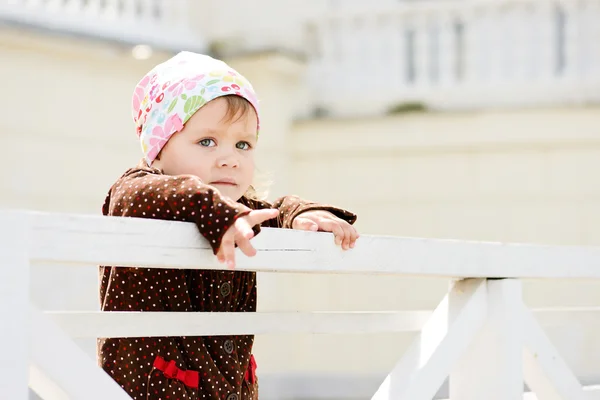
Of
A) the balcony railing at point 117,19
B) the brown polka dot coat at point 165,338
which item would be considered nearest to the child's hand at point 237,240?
the brown polka dot coat at point 165,338

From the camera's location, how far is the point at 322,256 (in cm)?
139

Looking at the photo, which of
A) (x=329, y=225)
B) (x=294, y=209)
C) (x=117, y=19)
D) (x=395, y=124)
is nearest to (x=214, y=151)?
(x=294, y=209)

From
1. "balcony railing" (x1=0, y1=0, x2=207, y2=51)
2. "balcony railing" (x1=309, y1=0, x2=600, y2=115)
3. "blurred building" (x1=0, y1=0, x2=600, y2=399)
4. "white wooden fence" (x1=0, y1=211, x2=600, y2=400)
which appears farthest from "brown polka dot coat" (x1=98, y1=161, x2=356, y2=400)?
"balcony railing" (x1=309, y1=0, x2=600, y2=115)

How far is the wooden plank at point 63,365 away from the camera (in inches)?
43.0

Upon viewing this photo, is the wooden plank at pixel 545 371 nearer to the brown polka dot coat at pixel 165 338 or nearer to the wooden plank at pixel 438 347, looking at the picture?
the wooden plank at pixel 438 347

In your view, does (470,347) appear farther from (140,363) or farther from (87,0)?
(87,0)

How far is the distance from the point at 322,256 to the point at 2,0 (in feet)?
13.0

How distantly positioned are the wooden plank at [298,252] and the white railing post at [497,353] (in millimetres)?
40

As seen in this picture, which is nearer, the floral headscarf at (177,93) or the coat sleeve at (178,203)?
the coat sleeve at (178,203)

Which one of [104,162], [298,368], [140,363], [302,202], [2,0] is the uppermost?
[2,0]

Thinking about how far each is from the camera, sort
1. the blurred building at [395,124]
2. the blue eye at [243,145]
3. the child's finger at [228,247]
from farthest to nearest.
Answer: the blurred building at [395,124] → the blue eye at [243,145] → the child's finger at [228,247]

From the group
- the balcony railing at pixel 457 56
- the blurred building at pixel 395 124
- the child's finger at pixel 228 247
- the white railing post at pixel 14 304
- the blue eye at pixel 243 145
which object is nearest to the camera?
the white railing post at pixel 14 304

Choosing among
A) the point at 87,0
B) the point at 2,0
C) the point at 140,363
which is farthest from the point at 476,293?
the point at 87,0

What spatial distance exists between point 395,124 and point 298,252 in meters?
4.73
